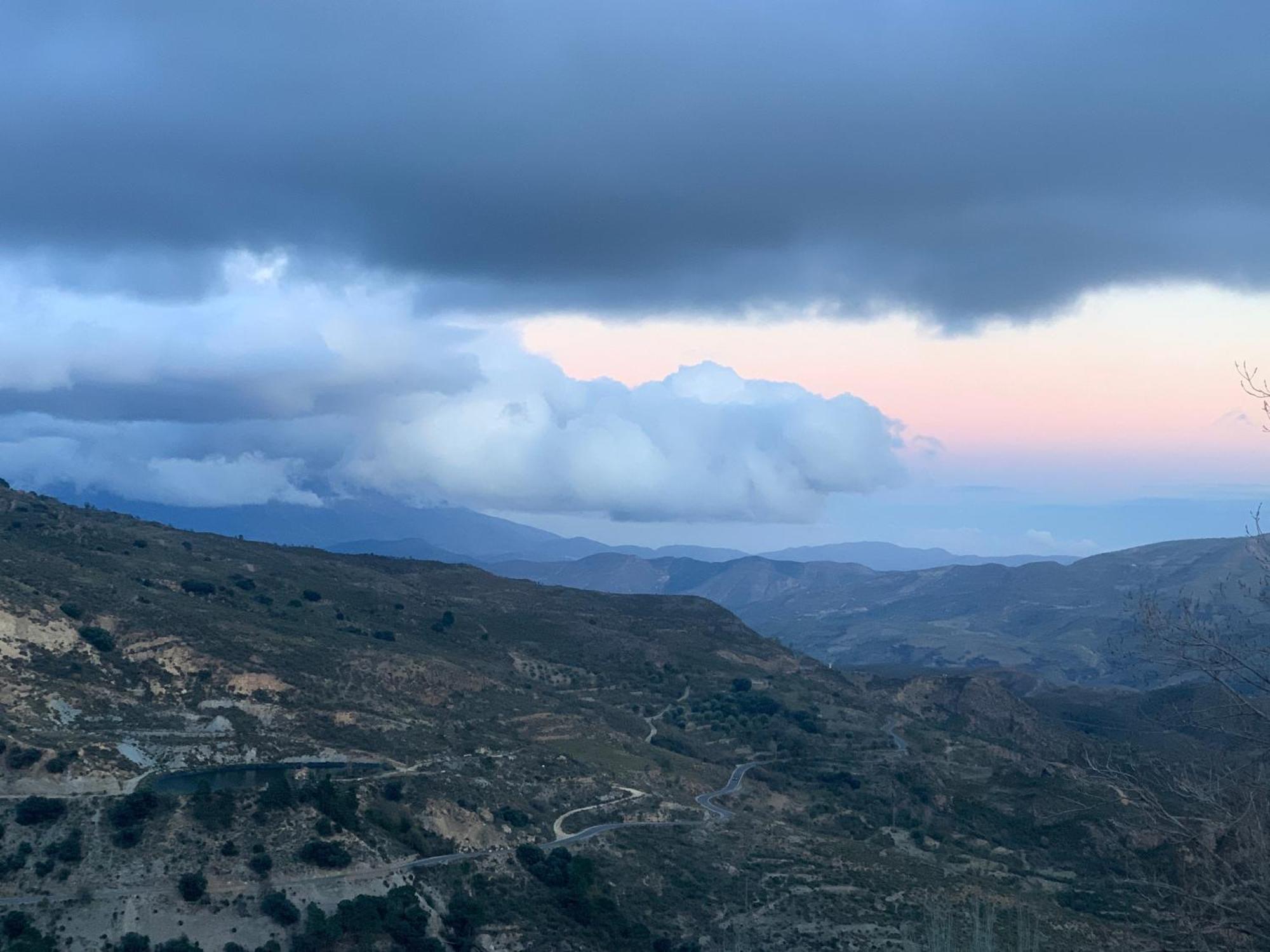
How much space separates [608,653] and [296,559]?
49.7 m

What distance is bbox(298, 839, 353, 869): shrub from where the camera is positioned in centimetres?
6031

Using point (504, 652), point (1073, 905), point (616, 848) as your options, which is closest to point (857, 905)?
point (616, 848)

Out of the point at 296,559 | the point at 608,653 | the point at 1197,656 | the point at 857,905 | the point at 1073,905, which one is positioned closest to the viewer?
the point at 1197,656

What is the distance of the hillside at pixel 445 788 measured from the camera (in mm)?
57750

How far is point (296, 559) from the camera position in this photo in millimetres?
156125

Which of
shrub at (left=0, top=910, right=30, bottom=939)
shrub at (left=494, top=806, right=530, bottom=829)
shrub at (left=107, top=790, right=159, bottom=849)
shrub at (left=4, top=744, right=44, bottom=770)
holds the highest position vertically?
shrub at (left=4, top=744, right=44, bottom=770)

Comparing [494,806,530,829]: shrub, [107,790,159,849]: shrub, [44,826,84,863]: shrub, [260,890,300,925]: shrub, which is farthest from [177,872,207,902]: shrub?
[494,806,530,829]: shrub

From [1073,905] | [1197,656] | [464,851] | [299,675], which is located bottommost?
[1073,905]

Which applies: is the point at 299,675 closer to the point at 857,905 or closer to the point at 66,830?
the point at 66,830

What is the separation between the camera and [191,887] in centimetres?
5509

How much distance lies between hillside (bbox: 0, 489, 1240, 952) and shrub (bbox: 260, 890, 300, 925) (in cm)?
31

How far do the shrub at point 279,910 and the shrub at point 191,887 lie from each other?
122 inches

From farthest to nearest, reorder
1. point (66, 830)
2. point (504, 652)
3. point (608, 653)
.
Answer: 1. point (608, 653)
2. point (504, 652)
3. point (66, 830)

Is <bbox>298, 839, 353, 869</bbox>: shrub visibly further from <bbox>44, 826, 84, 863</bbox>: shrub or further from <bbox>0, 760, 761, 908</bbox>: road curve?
<bbox>44, 826, 84, 863</bbox>: shrub
